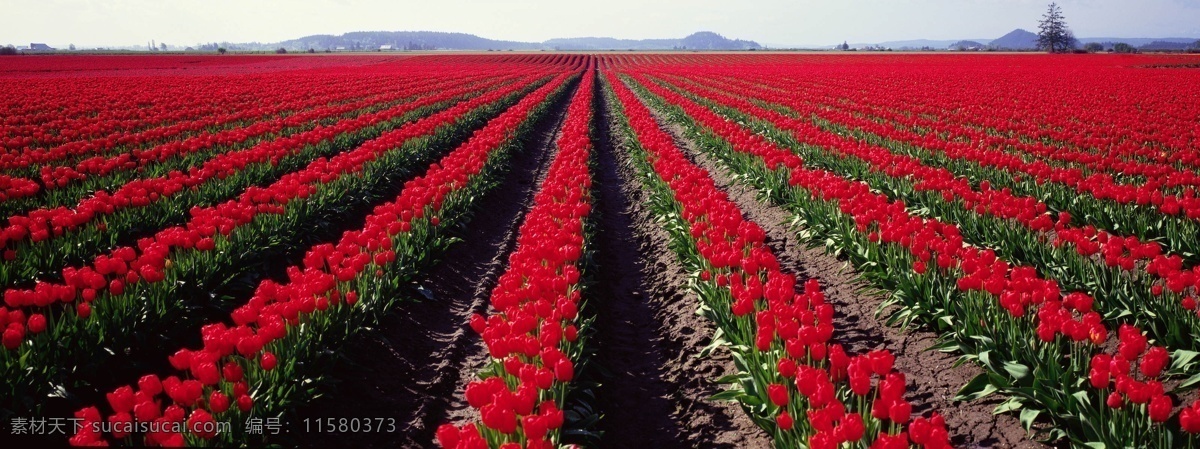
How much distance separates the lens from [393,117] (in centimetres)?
2078

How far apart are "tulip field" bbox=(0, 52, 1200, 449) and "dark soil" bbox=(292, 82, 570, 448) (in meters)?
0.03

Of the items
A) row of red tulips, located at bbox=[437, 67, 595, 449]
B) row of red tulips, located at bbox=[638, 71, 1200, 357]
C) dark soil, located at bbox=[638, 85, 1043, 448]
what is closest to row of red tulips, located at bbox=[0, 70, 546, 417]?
row of red tulips, located at bbox=[437, 67, 595, 449]

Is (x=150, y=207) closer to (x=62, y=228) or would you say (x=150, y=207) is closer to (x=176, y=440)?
(x=62, y=228)

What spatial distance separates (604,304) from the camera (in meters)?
7.06

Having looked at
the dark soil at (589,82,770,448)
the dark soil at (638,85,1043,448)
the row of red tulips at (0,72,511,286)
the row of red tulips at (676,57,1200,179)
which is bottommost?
the dark soil at (589,82,770,448)

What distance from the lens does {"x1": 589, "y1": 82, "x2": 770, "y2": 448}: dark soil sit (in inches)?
185

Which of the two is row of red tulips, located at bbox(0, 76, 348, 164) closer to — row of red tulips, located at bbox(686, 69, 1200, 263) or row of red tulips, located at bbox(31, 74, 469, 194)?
row of red tulips, located at bbox(31, 74, 469, 194)

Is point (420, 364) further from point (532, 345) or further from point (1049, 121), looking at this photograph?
point (1049, 121)

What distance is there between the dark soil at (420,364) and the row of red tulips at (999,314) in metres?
3.19

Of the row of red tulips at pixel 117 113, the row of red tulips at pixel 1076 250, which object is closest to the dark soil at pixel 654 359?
the row of red tulips at pixel 1076 250

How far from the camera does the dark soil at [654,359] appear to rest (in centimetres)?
471

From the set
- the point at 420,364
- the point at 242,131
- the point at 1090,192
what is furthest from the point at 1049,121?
the point at 242,131

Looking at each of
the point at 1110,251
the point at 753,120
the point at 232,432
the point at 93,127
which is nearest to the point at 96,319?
the point at 232,432

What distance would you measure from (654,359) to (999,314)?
2387mm
